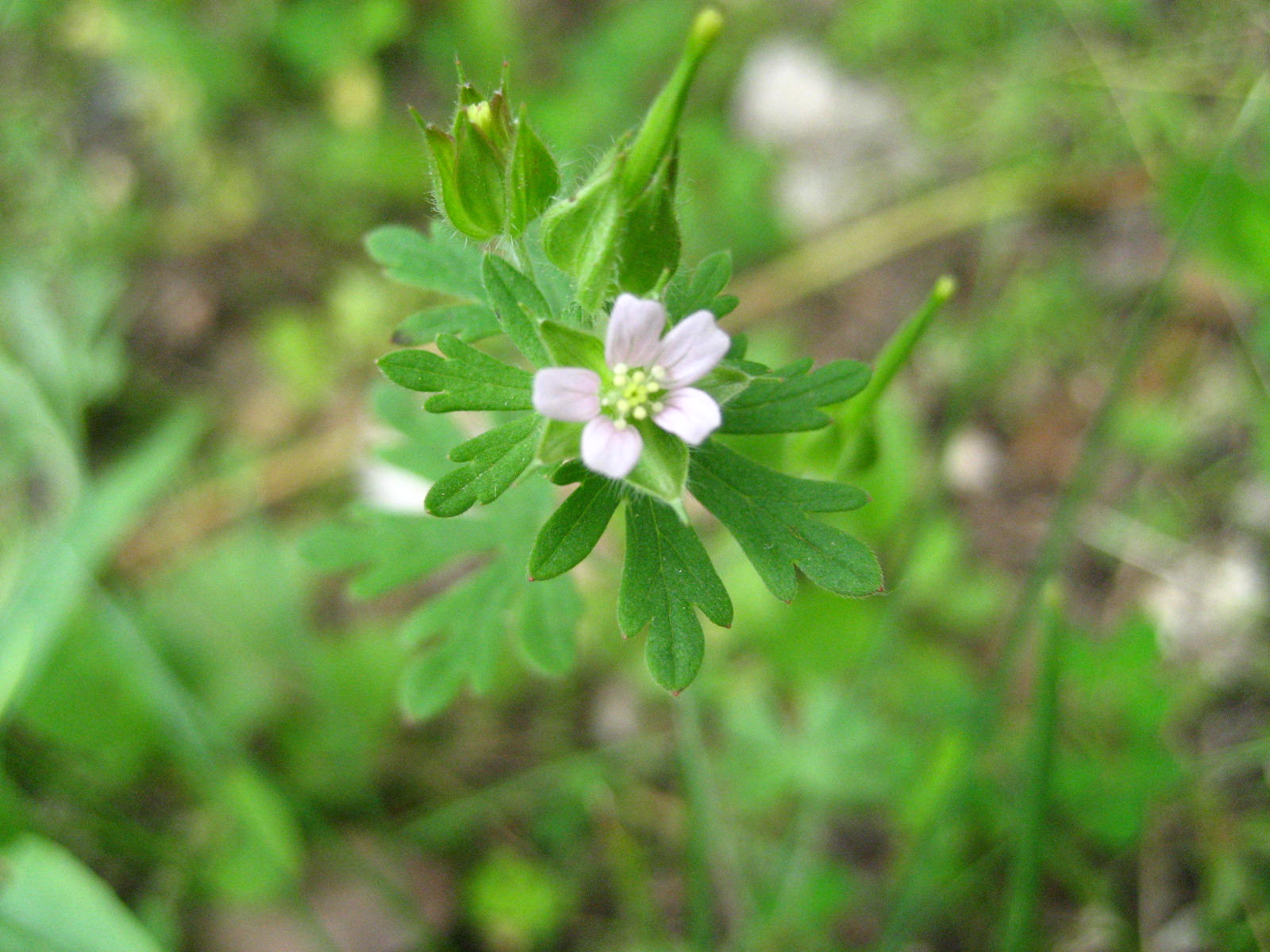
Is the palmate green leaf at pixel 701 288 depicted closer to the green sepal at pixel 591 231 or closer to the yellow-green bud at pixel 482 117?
the green sepal at pixel 591 231

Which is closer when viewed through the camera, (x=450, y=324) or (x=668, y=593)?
(x=668, y=593)

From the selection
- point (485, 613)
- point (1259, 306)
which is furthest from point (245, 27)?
point (1259, 306)

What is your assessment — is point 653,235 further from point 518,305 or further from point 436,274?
point 436,274

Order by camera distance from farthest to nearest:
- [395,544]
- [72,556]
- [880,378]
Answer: [72,556] → [395,544] → [880,378]

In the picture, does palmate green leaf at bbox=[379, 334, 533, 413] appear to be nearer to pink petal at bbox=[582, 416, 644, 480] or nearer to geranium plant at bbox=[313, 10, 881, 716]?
geranium plant at bbox=[313, 10, 881, 716]

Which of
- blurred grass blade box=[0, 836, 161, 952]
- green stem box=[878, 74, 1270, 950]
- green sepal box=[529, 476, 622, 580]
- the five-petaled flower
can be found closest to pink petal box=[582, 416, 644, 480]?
the five-petaled flower

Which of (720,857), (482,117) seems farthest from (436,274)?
(720,857)

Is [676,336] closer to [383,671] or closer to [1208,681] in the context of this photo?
[383,671]
